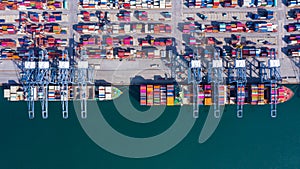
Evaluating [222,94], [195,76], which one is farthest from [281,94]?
[195,76]

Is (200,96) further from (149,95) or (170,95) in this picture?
(149,95)

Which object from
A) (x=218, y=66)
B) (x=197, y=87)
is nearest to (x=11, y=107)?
(x=197, y=87)

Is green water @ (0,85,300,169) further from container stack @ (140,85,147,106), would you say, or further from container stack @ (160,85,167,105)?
container stack @ (160,85,167,105)

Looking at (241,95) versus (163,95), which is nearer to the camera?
(241,95)

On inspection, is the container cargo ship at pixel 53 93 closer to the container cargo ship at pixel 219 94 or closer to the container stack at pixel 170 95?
the container cargo ship at pixel 219 94

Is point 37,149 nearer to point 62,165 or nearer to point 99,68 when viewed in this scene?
point 62,165

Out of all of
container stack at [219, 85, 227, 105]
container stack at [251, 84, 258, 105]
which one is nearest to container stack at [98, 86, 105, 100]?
container stack at [219, 85, 227, 105]

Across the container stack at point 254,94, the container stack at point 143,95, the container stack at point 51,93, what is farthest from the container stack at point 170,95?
the container stack at point 51,93
